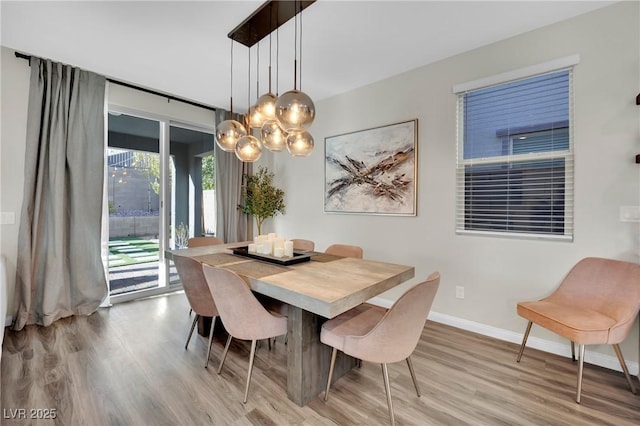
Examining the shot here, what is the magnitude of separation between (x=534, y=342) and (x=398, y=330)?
179 cm

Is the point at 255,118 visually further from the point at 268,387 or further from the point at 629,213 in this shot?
the point at 629,213

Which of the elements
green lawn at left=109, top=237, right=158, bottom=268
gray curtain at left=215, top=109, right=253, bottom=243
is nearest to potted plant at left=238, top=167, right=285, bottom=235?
gray curtain at left=215, top=109, right=253, bottom=243

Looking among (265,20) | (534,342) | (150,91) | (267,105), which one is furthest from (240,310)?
(150,91)

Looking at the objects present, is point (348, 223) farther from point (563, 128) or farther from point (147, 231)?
point (147, 231)

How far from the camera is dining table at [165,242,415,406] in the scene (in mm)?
1466

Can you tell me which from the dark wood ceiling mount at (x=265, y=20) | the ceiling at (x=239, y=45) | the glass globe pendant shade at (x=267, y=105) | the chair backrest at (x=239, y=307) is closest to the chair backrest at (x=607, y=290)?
the ceiling at (x=239, y=45)

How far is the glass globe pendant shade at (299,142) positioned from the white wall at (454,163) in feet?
4.63

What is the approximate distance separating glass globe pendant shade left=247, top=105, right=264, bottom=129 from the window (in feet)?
6.44

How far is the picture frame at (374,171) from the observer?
3125mm

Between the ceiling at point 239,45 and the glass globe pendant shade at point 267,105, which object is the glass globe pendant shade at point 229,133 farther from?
the ceiling at point 239,45

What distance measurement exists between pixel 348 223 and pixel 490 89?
2.10 m

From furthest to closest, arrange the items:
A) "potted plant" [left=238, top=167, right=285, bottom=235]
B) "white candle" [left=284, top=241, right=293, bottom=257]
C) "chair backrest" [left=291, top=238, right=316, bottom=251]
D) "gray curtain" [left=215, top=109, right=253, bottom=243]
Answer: "gray curtain" [left=215, top=109, right=253, bottom=243], "potted plant" [left=238, top=167, right=285, bottom=235], "chair backrest" [left=291, top=238, right=316, bottom=251], "white candle" [left=284, top=241, right=293, bottom=257]

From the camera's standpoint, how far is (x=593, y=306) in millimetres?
2062

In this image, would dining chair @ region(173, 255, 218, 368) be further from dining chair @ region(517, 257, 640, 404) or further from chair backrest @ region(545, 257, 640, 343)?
chair backrest @ region(545, 257, 640, 343)
